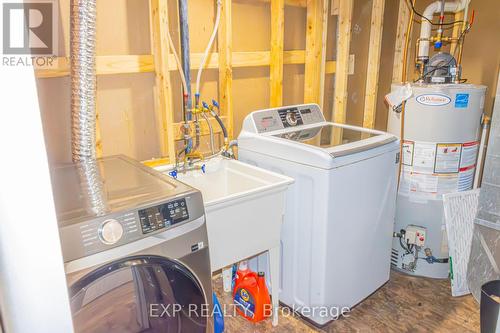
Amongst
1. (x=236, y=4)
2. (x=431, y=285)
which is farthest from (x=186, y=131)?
(x=431, y=285)

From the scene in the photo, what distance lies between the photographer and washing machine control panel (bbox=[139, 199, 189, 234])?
1.12 m

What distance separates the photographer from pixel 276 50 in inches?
92.7

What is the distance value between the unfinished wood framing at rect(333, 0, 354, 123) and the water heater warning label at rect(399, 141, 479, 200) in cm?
67

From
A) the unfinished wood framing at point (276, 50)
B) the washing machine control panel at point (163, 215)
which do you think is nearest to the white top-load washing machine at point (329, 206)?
the unfinished wood framing at point (276, 50)

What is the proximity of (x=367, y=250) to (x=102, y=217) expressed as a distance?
1.50m

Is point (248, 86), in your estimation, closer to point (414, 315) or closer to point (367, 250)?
point (367, 250)

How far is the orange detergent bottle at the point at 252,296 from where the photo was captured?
1.98 meters

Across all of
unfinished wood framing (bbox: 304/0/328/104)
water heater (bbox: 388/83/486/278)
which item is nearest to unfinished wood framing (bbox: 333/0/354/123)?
unfinished wood framing (bbox: 304/0/328/104)

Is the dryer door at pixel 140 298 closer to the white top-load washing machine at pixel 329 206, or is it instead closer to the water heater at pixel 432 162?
the white top-load washing machine at pixel 329 206

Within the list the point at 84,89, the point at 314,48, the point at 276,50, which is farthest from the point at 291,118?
the point at 84,89

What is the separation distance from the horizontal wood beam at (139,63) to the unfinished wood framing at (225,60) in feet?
0.22

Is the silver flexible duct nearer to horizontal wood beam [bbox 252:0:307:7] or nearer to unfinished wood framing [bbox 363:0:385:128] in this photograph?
horizontal wood beam [bbox 252:0:307:7]

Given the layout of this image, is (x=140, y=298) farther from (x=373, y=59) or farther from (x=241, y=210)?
(x=373, y=59)

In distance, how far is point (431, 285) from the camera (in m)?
2.34
